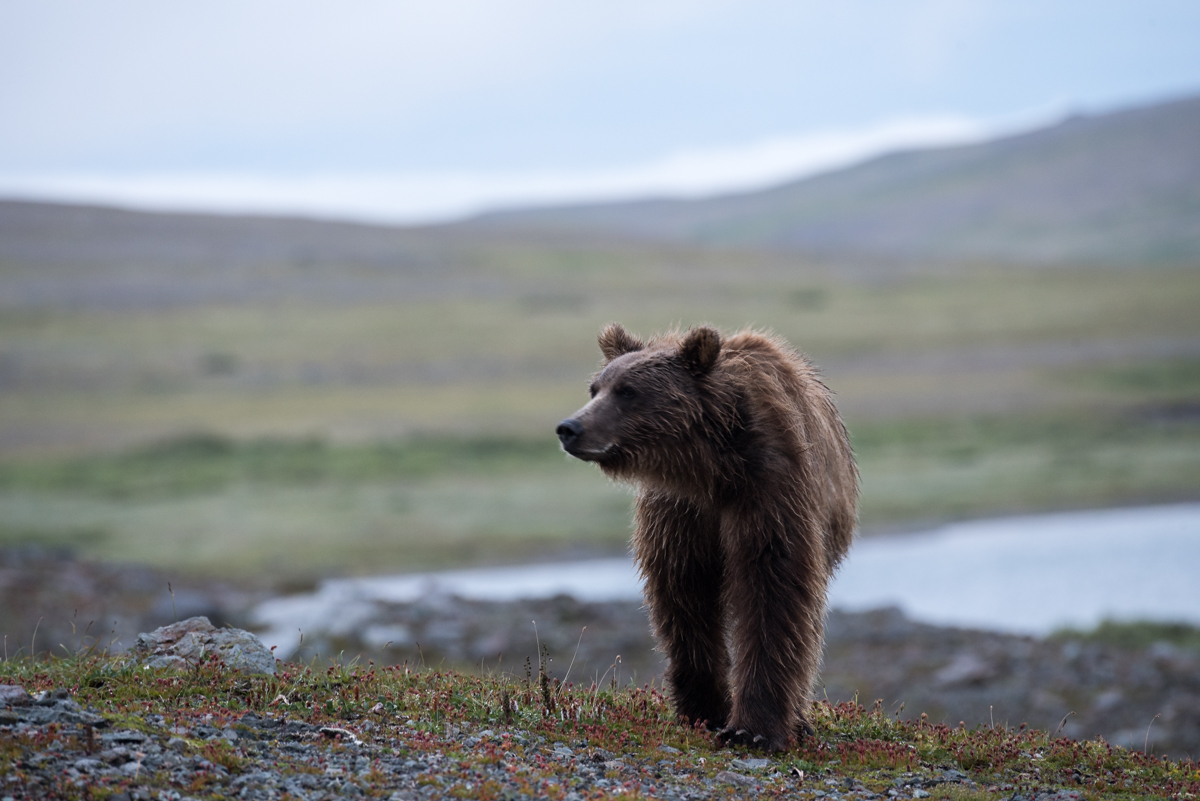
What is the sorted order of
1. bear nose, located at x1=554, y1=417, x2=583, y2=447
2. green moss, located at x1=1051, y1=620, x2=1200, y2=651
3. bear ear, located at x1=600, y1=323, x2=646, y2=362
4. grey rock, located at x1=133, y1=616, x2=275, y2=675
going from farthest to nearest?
green moss, located at x1=1051, y1=620, x2=1200, y2=651, bear ear, located at x1=600, y1=323, x2=646, y2=362, grey rock, located at x1=133, y1=616, x2=275, y2=675, bear nose, located at x1=554, y1=417, x2=583, y2=447

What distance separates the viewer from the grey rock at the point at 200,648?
810cm

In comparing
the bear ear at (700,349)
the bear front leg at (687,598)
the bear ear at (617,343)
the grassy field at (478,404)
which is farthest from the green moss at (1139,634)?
the bear ear at (700,349)

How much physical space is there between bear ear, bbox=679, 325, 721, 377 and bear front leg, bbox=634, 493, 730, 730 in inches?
39.5

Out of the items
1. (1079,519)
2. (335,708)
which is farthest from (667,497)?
(1079,519)

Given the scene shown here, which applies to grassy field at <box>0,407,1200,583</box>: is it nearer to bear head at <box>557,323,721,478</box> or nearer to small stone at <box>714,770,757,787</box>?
bear head at <box>557,323,721,478</box>

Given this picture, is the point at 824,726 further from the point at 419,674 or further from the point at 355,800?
the point at 355,800

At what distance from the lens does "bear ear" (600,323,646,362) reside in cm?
877

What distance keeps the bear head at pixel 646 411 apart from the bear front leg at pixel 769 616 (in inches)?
28.1

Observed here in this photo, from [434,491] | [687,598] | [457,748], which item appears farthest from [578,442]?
[434,491]

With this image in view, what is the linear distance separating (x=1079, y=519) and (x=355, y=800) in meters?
34.8

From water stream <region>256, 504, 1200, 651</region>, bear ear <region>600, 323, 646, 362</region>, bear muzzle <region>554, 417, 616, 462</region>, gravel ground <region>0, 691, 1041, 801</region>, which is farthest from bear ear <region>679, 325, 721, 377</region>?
water stream <region>256, 504, 1200, 651</region>

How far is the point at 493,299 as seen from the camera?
84.6 meters

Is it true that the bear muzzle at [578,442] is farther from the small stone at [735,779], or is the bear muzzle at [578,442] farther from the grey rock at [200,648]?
the grey rock at [200,648]

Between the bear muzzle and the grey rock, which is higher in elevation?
the bear muzzle
